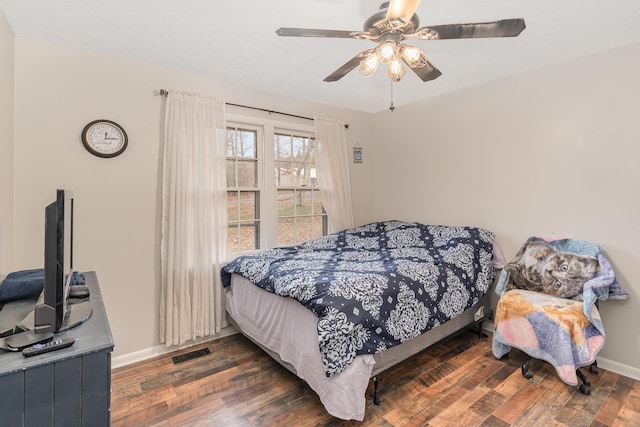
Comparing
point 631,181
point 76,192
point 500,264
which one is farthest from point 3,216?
point 631,181

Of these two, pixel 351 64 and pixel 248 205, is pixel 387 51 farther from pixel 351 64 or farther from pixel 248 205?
pixel 248 205

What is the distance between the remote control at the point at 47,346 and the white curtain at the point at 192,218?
5.29 ft

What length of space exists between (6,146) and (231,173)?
1.60m

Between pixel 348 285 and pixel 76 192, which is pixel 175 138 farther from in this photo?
pixel 348 285

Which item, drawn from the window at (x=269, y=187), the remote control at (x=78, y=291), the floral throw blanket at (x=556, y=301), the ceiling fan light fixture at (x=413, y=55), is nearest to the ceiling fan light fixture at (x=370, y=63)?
the ceiling fan light fixture at (x=413, y=55)

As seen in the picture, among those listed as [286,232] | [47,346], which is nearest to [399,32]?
[47,346]

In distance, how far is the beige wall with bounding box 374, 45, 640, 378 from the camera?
93.7 inches

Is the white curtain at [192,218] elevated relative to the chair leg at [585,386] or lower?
elevated

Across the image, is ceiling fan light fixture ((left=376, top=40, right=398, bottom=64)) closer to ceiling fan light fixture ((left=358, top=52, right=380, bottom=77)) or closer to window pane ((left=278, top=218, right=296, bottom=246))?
ceiling fan light fixture ((left=358, top=52, right=380, bottom=77))

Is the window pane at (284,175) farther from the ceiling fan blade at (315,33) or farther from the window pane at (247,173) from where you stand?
the ceiling fan blade at (315,33)

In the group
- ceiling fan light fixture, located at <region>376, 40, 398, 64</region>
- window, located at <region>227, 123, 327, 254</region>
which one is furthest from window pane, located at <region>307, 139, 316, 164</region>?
ceiling fan light fixture, located at <region>376, 40, 398, 64</region>

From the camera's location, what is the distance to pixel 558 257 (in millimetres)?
2574

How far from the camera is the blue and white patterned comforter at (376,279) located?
1.83m

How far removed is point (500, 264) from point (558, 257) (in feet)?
1.70
